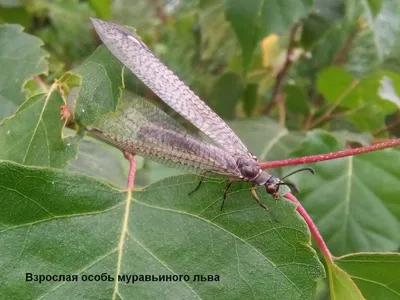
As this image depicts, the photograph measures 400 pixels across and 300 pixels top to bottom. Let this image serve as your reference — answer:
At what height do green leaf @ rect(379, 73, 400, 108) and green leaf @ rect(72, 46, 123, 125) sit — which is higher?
green leaf @ rect(72, 46, 123, 125)

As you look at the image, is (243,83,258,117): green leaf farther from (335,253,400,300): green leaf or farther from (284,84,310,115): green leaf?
(335,253,400,300): green leaf

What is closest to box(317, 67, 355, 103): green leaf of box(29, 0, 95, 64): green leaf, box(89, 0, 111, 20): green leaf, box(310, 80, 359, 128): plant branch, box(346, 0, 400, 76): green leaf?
box(310, 80, 359, 128): plant branch

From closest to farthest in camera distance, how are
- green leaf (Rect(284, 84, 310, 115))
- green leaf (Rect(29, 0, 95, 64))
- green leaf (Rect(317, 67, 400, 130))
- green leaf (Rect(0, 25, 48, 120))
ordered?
green leaf (Rect(0, 25, 48, 120)) < green leaf (Rect(317, 67, 400, 130)) < green leaf (Rect(284, 84, 310, 115)) < green leaf (Rect(29, 0, 95, 64))

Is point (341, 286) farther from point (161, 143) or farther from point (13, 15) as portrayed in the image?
point (13, 15)

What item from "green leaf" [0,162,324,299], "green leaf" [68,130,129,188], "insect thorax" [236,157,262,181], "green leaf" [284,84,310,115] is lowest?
"green leaf" [284,84,310,115]

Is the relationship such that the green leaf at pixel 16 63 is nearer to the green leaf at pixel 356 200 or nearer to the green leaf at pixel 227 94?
the green leaf at pixel 356 200

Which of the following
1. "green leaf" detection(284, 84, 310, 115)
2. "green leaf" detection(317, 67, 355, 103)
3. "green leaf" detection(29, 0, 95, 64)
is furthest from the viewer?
"green leaf" detection(29, 0, 95, 64)

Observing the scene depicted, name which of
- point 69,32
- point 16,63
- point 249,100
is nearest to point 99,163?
point 16,63
